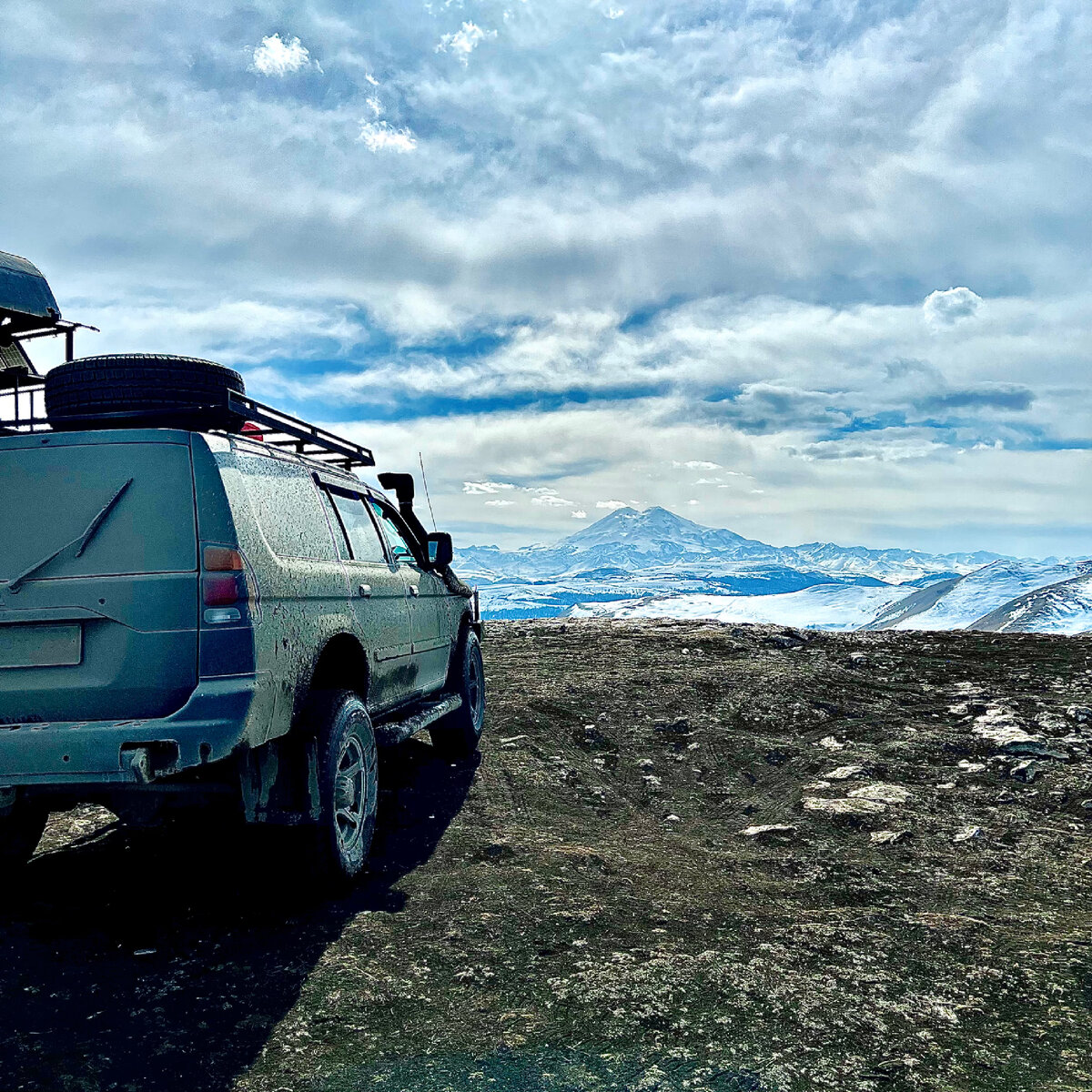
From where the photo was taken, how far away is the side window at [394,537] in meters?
6.31

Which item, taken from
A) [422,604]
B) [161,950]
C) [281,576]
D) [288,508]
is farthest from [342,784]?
[422,604]

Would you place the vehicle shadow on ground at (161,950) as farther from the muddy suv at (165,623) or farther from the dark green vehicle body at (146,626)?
the dark green vehicle body at (146,626)

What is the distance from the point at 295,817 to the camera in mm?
3926

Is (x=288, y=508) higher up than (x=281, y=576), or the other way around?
(x=288, y=508)

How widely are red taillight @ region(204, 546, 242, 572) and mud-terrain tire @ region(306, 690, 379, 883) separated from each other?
0.95 metres

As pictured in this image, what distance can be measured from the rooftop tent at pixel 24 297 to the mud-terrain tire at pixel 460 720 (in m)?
9.31

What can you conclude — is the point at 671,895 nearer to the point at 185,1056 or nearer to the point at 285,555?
the point at 185,1056

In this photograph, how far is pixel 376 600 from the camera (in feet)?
17.4

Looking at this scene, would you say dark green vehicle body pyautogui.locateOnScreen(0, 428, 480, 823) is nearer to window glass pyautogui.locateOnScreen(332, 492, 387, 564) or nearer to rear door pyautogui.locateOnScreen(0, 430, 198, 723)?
rear door pyautogui.locateOnScreen(0, 430, 198, 723)

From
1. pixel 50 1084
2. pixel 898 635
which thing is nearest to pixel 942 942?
pixel 50 1084

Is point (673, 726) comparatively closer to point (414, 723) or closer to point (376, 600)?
point (414, 723)

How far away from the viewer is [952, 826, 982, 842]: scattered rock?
17.7ft

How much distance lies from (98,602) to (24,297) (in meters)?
10.9

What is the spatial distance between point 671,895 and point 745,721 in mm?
4020
